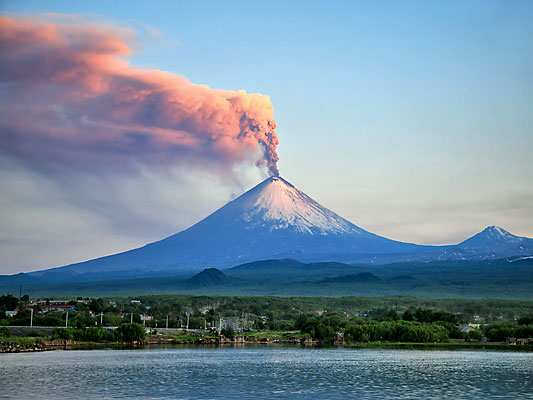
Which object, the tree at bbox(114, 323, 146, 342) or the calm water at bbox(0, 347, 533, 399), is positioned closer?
the calm water at bbox(0, 347, 533, 399)

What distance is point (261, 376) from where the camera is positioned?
56.7 metres

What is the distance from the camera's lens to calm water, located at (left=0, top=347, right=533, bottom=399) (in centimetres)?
4569

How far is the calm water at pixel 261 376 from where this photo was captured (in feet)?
150

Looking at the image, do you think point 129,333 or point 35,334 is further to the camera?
point 129,333

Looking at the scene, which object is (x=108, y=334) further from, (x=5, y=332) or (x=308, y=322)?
(x=308, y=322)

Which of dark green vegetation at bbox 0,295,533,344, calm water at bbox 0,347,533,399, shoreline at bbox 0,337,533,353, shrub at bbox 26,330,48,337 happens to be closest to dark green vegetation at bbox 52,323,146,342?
dark green vegetation at bbox 0,295,533,344

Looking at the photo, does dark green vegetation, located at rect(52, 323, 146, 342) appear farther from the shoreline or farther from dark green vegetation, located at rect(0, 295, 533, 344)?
the shoreline

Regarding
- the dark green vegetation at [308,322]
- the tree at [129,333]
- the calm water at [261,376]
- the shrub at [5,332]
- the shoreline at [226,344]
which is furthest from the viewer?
the dark green vegetation at [308,322]

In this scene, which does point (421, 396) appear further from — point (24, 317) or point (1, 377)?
point (24, 317)

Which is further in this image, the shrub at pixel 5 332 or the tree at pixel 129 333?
the tree at pixel 129 333

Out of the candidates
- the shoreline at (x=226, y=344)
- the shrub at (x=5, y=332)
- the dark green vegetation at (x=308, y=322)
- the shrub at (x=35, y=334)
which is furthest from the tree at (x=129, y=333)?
the shrub at (x=5, y=332)

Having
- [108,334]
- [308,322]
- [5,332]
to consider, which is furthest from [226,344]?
[5,332]

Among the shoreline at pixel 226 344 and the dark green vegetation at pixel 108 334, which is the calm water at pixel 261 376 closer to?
the shoreline at pixel 226 344

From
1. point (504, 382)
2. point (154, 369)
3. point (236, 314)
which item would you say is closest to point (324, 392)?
point (504, 382)
